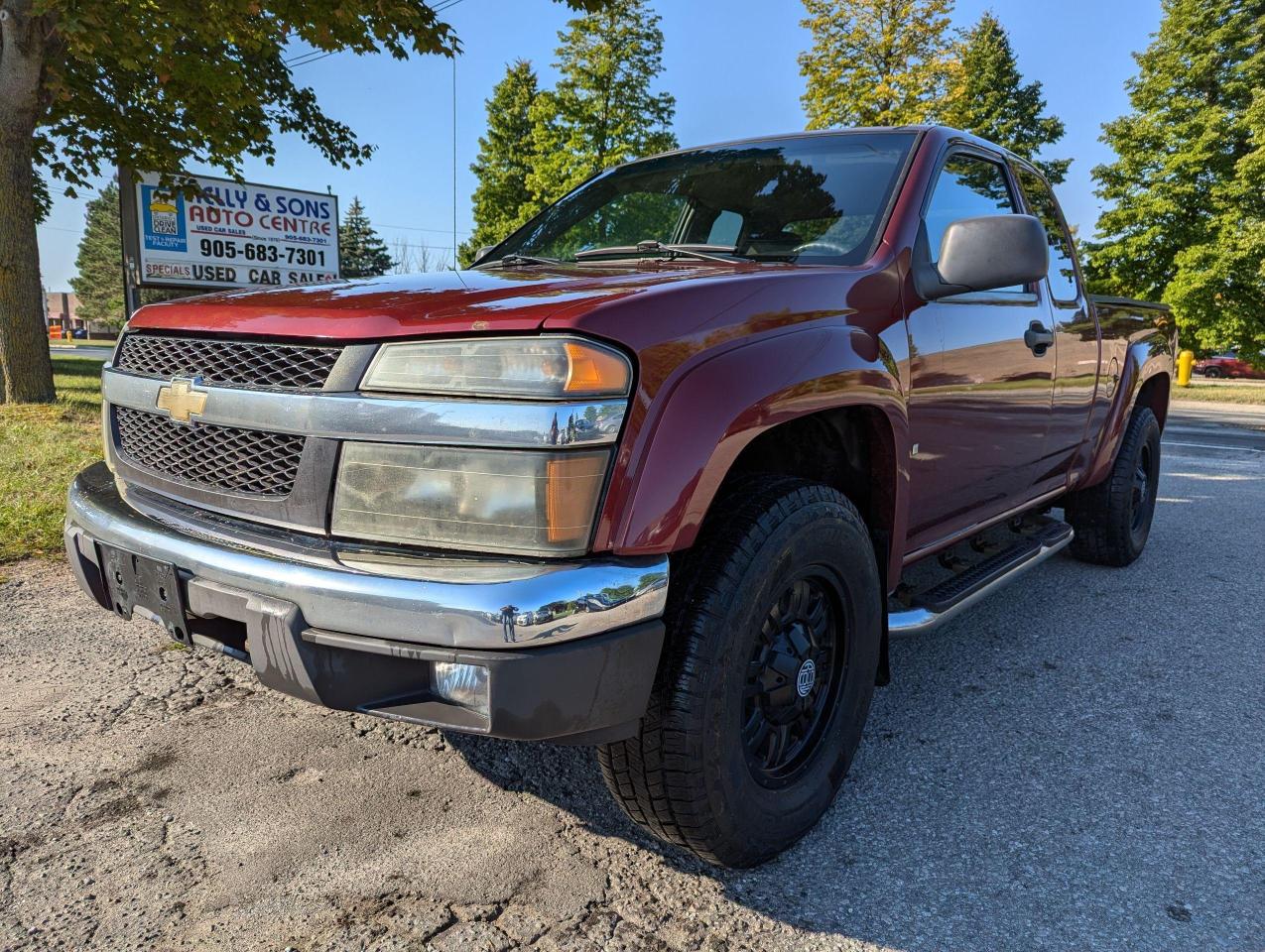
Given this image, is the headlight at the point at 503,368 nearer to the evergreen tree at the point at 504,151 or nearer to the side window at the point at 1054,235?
the side window at the point at 1054,235

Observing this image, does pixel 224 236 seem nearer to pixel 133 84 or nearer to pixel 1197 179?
pixel 133 84

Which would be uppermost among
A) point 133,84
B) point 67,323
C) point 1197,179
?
point 1197,179

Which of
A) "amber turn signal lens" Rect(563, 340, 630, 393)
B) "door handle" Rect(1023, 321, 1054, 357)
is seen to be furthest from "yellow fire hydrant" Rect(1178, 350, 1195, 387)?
"amber turn signal lens" Rect(563, 340, 630, 393)

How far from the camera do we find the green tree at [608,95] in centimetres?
2288

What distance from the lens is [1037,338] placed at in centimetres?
307

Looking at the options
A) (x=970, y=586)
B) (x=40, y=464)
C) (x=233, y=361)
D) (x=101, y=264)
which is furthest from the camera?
(x=101, y=264)

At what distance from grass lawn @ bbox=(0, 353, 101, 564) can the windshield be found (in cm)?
294

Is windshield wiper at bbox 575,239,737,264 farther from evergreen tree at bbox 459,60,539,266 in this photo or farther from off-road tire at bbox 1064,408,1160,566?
evergreen tree at bbox 459,60,539,266

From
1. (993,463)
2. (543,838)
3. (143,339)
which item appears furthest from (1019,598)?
(143,339)

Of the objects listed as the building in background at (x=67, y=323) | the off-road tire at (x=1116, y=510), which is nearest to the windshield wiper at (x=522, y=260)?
the off-road tire at (x=1116, y=510)

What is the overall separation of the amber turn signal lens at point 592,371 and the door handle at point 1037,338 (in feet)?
6.64

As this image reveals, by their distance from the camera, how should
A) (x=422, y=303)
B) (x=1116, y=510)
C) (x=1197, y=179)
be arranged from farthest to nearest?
1. (x=1197, y=179)
2. (x=1116, y=510)
3. (x=422, y=303)

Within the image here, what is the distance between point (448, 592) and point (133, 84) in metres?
11.1

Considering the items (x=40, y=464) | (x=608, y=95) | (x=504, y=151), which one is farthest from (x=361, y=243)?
Answer: (x=40, y=464)
